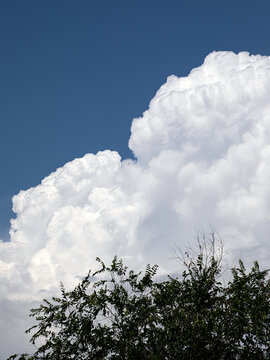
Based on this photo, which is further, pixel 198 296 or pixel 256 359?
pixel 198 296

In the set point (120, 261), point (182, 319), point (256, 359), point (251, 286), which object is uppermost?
point (120, 261)

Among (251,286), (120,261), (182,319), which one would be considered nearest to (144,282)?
(120,261)

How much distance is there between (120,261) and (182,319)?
3.33m

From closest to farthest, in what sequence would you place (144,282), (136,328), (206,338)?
(206,338) < (136,328) < (144,282)

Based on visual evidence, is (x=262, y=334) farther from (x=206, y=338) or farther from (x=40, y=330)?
(x=40, y=330)

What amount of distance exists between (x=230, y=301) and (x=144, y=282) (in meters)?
2.88

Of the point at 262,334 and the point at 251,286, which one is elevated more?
the point at 251,286

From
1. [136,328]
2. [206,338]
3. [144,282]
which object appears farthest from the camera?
[144,282]

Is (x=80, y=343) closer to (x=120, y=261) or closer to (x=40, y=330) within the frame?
(x=40, y=330)

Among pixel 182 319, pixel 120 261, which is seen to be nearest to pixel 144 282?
pixel 120 261

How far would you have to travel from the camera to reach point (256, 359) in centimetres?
1355

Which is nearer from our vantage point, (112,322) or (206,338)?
(206,338)

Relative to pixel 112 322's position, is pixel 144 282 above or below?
above

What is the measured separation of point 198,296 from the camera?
14.9 metres
